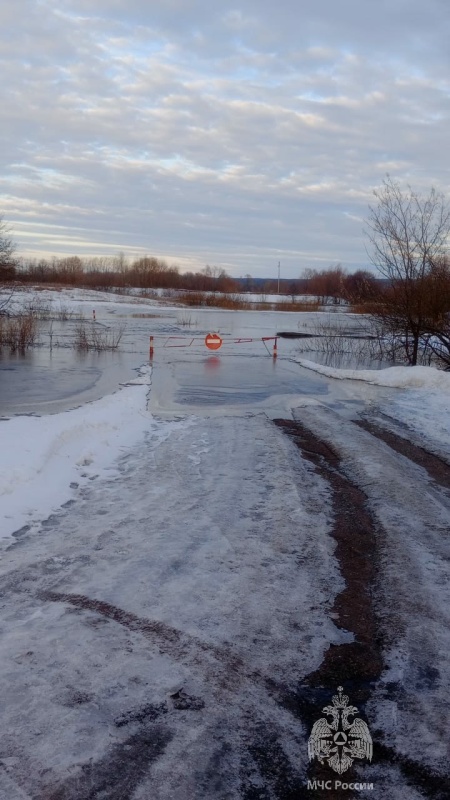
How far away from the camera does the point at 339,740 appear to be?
3113 millimetres

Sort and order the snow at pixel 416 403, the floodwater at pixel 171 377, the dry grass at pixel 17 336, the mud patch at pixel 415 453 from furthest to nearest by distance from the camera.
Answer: the dry grass at pixel 17 336 → the floodwater at pixel 171 377 → the snow at pixel 416 403 → the mud patch at pixel 415 453

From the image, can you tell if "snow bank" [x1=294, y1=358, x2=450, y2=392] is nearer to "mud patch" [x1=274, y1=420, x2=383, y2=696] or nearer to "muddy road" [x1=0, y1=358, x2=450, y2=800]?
"mud patch" [x1=274, y1=420, x2=383, y2=696]

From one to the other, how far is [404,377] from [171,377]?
700 centimetres

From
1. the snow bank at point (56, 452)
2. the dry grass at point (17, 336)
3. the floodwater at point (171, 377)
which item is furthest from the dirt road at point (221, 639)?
the dry grass at point (17, 336)

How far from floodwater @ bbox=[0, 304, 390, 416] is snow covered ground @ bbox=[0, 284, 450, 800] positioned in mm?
4812

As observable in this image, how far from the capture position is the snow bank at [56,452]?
661cm

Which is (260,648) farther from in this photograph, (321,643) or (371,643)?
(371,643)

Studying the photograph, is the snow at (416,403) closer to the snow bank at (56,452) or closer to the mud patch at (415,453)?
the mud patch at (415,453)

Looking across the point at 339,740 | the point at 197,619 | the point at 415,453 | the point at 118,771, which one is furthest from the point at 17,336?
the point at 339,740

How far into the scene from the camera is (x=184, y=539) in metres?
5.80

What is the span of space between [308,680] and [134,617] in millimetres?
1315

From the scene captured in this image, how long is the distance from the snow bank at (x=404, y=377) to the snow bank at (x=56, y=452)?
879 cm

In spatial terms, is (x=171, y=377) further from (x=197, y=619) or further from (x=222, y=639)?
(x=222, y=639)

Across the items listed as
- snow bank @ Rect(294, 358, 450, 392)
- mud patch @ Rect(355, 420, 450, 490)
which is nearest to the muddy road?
mud patch @ Rect(355, 420, 450, 490)
